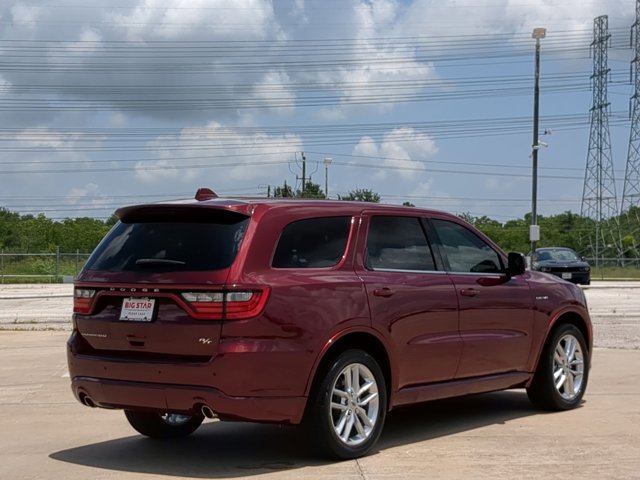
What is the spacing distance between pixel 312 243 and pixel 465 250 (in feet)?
5.94

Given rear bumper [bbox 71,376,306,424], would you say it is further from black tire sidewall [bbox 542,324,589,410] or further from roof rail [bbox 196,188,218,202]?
black tire sidewall [bbox 542,324,589,410]

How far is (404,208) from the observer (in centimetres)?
752

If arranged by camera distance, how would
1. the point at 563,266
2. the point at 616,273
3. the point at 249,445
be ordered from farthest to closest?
the point at 616,273 < the point at 563,266 < the point at 249,445

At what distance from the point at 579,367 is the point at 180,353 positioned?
4.29 metres

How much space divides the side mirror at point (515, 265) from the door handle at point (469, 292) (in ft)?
1.62

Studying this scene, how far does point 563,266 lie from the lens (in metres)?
34.6

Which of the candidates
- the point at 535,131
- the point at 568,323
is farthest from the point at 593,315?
the point at 535,131

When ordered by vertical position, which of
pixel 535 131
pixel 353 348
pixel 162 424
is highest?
pixel 535 131

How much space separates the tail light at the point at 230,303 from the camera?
6.04 meters

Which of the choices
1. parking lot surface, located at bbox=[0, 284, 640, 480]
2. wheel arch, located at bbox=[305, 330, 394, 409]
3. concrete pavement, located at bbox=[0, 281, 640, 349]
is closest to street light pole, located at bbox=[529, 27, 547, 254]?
concrete pavement, located at bbox=[0, 281, 640, 349]

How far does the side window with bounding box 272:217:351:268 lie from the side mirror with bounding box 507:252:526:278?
5.94 ft

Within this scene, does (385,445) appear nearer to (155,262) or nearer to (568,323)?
(155,262)

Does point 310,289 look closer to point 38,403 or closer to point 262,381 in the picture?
point 262,381

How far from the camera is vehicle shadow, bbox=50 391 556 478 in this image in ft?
21.5
